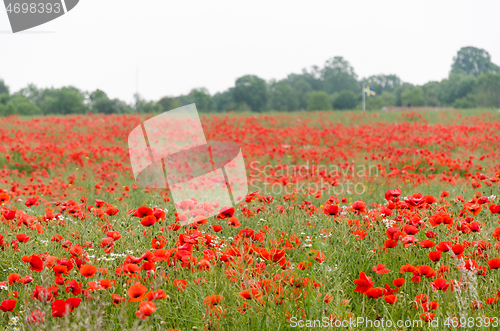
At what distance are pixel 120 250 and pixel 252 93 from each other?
56658 mm

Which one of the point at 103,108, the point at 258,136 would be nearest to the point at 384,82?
the point at 103,108

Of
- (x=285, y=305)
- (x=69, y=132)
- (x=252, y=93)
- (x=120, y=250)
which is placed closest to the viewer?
(x=285, y=305)

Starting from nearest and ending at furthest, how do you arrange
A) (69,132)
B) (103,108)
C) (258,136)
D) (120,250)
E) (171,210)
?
(120,250), (171,210), (258,136), (69,132), (103,108)

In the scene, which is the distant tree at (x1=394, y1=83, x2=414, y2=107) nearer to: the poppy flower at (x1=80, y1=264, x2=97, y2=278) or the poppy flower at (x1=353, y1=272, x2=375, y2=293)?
the poppy flower at (x1=353, y1=272, x2=375, y2=293)

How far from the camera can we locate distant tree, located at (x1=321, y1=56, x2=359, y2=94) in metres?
86.0

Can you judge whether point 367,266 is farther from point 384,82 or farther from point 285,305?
point 384,82

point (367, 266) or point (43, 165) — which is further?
point (43, 165)

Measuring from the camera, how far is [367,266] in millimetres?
2855

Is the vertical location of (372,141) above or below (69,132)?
below

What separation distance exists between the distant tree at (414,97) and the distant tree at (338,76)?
19201 mm

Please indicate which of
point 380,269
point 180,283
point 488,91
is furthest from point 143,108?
point 488,91

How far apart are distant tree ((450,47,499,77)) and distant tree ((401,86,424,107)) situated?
33157 millimetres

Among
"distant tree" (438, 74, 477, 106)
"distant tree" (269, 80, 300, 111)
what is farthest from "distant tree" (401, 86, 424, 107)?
"distant tree" (269, 80, 300, 111)

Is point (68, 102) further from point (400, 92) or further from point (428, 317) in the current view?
point (400, 92)
